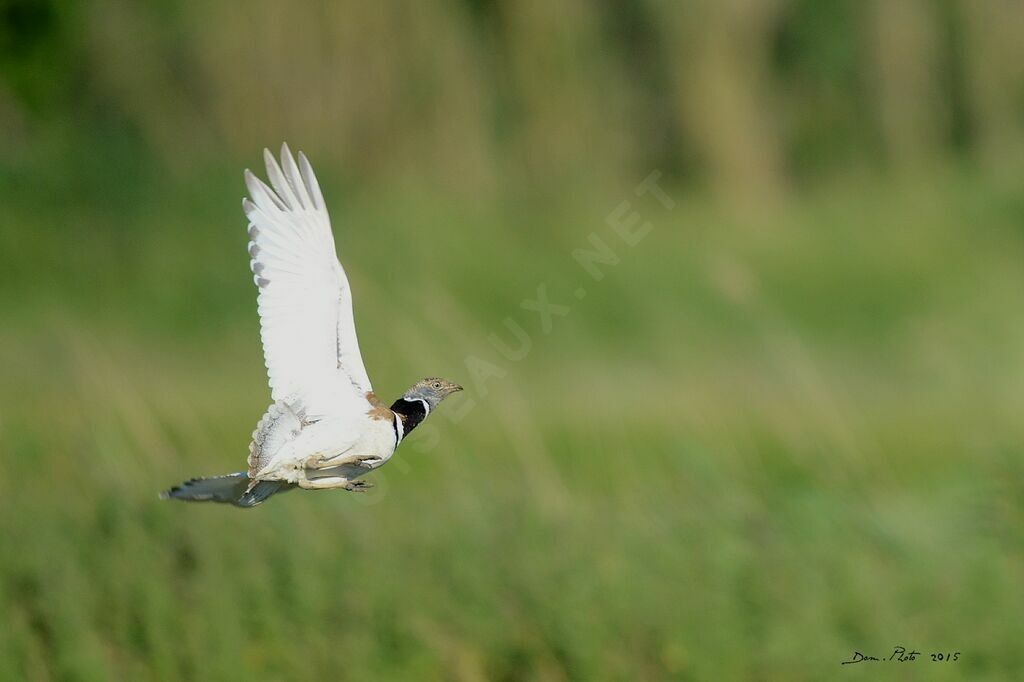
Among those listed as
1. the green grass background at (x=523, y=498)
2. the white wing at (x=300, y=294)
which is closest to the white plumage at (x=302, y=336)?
the white wing at (x=300, y=294)

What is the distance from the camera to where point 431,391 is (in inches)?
129

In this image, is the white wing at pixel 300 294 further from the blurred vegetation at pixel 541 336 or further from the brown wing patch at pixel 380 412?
the blurred vegetation at pixel 541 336

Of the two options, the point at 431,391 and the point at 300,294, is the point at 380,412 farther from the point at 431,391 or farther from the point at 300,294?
the point at 300,294

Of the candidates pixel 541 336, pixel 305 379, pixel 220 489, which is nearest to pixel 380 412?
pixel 305 379

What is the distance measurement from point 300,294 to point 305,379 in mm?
246

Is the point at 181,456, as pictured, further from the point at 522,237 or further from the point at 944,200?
the point at 944,200

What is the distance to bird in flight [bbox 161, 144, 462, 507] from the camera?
120 inches

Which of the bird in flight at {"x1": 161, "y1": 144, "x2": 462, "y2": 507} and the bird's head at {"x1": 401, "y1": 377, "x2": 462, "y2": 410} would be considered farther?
the bird's head at {"x1": 401, "y1": 377, "x2": 462, "y2": 410}

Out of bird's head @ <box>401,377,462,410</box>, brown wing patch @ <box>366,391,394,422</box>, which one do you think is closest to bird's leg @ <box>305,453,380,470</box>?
brown wing patch @ <box>366,391,394,422</box>

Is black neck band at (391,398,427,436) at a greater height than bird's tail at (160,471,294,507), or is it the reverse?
black neck band at (391,398,427,436)

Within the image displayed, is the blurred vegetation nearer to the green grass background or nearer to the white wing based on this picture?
the green grass background

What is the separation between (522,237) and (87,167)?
11.7ft

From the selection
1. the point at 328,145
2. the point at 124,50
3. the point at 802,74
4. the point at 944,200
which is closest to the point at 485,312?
the point at 328,145

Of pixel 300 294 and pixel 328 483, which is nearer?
pixel 328 483
